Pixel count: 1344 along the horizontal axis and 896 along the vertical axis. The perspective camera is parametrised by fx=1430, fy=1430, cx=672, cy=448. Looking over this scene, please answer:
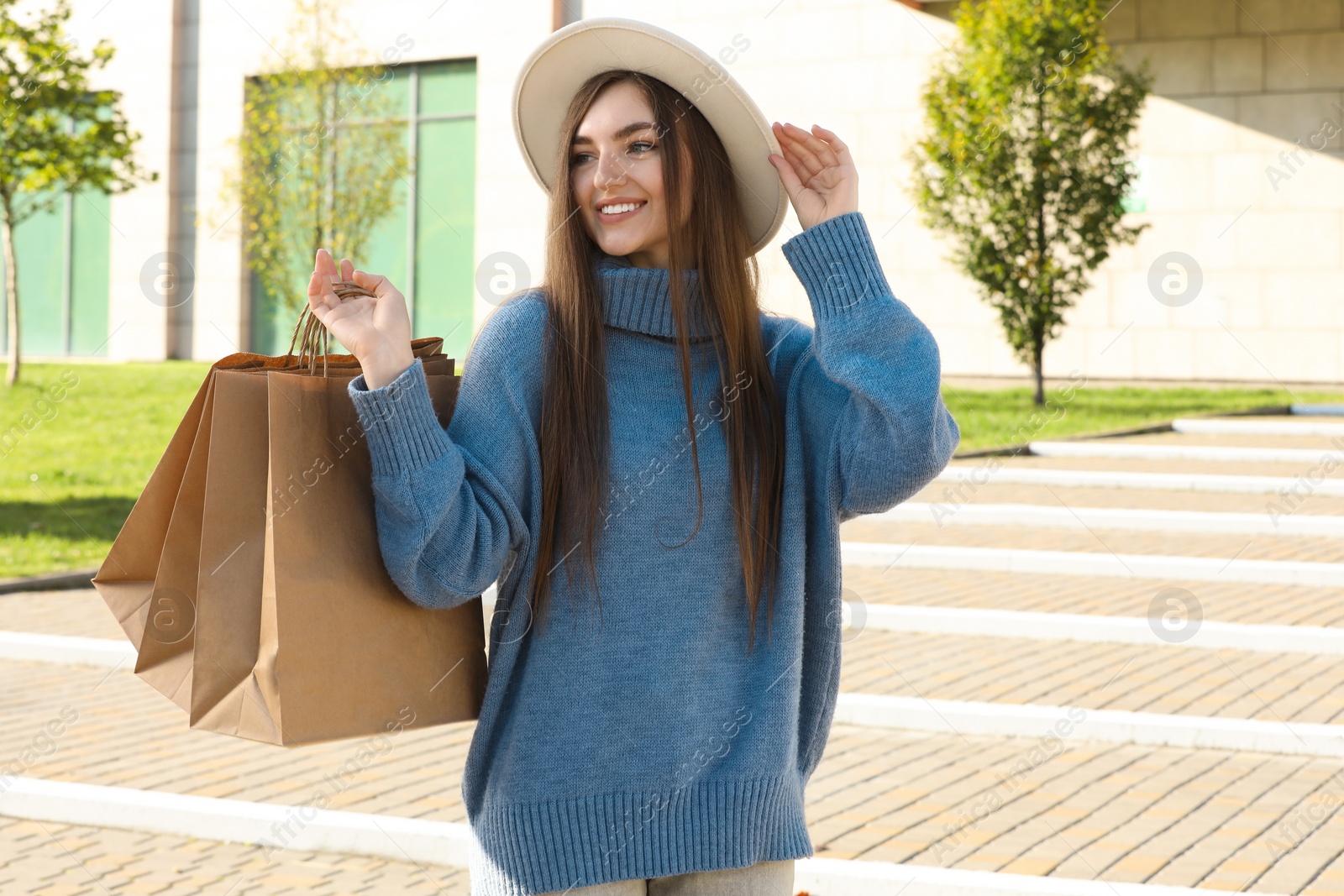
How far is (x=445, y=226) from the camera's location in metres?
25.3

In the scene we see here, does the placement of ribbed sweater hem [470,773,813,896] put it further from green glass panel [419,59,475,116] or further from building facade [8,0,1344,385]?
green glass panel [419,59,475,116]

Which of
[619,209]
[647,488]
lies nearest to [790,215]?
[619,209]

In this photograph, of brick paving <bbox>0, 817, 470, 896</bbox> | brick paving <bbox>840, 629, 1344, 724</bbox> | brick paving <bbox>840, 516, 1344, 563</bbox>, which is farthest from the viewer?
brick paving <bbox>840, 516, 1344, 563</bbox>

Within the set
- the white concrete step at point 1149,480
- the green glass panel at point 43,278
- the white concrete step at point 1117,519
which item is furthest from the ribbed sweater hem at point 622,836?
the green glass panel at point 43,278

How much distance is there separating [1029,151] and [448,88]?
11.9 m

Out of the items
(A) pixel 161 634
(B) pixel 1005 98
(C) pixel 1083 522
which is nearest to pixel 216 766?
(A) pixel 161 634

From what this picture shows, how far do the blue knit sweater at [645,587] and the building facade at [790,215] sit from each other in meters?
16.3

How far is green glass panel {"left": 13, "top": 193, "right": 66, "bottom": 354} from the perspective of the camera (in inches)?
1123

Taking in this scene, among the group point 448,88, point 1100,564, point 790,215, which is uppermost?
point 448,88

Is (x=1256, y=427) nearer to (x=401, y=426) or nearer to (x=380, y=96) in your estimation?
(x=380, y=96)

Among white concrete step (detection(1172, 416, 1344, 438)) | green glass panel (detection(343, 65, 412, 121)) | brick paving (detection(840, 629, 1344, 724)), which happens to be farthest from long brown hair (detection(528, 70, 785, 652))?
green glass panel (detection(343, 65, 412, 121))

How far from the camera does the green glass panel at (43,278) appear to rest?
28.5 meters

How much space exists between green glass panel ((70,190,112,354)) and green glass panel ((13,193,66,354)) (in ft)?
0.96

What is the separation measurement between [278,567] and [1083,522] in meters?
10.1
